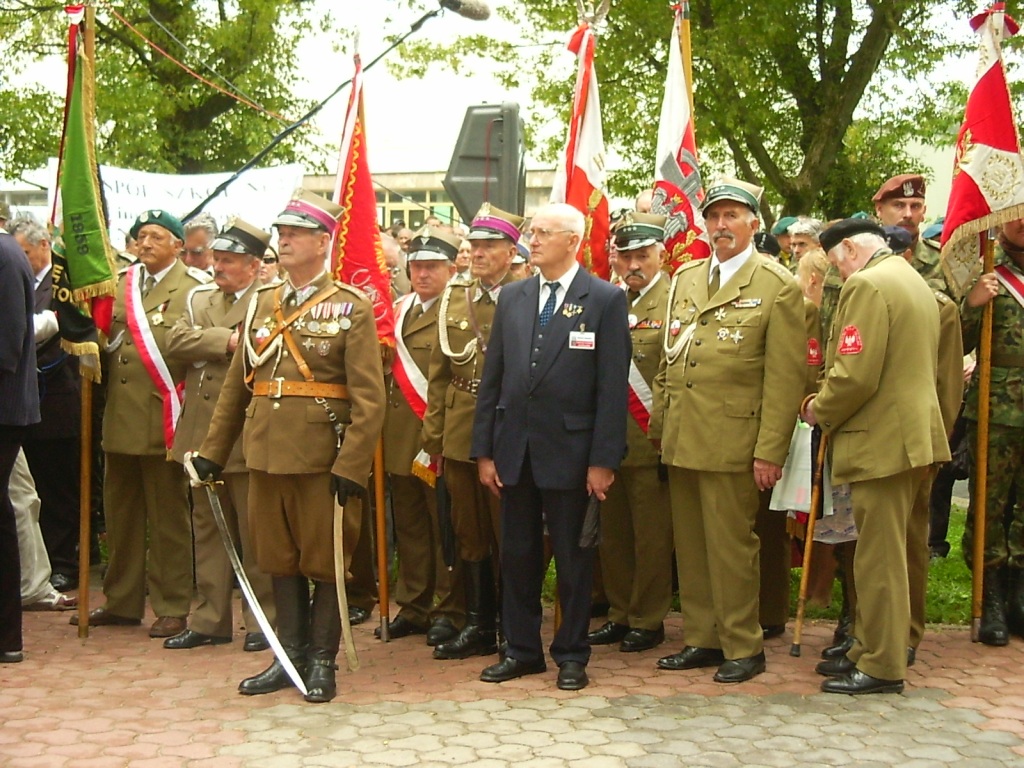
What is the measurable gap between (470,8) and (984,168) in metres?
5.45

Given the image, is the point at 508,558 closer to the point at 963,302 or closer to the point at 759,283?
the point at 759,283

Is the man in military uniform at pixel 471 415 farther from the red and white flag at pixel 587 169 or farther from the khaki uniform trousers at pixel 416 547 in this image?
the red and white flag at pixel 587 169

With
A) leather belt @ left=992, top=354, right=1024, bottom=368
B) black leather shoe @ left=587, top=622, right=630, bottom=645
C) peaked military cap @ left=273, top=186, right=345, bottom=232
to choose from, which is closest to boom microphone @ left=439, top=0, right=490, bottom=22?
peaked military cap @ left=273, top=186, right=345, bottom=232

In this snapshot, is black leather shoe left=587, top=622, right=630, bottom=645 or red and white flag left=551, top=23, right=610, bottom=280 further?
red and white flag left=551, top=23, right=610, bottom=280

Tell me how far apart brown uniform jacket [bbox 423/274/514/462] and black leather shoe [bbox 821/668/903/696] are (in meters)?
2.13

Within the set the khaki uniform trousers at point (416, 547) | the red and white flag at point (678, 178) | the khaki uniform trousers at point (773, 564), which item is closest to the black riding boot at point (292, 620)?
the khaki uniform trousers at point (416, 547)

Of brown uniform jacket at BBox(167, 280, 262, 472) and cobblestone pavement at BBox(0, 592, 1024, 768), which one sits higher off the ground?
brown uniform jacket at BBox(167, 280, 262, 472)

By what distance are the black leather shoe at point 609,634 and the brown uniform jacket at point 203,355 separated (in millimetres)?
2030

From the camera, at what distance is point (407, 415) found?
7.82m

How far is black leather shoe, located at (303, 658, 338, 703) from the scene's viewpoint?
6.26m

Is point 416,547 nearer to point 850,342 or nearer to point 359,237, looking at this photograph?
point 359,237

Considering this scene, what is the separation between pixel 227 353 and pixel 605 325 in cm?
213

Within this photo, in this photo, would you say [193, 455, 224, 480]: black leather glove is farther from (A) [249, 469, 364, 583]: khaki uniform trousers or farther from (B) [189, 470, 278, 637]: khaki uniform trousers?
(B) [189, 470, 278, 637]: khaki uniform trousers

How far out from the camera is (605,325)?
651 centimetres
